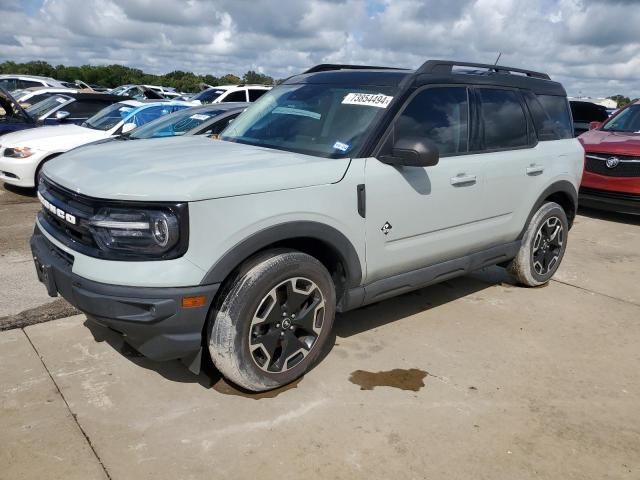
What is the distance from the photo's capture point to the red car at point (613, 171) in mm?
7891

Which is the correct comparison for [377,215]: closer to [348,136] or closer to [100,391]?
[348,136]

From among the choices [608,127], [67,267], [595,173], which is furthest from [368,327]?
[608,127]

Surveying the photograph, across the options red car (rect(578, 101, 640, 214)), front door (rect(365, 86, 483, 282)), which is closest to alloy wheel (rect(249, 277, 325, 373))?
front door (rect(365, 86, 483, 282))

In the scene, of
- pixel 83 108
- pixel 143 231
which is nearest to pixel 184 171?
pixel 143 231

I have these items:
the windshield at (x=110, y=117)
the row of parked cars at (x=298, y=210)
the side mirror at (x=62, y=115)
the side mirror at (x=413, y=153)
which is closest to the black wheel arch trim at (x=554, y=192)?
the row of parked cars at (x=298, y=210)

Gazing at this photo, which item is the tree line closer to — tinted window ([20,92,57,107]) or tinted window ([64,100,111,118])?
tinted window ([20,92,57,107])

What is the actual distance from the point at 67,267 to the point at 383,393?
6.20 ft

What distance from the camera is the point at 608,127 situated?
9266 mm

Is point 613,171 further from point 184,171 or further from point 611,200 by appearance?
point 184,171

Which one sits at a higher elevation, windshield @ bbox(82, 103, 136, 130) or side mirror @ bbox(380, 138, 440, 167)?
side mirror @ bbox(380, 138, 440, 167)

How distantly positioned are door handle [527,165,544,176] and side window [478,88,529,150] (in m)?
0.19

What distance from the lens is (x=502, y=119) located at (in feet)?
14.6

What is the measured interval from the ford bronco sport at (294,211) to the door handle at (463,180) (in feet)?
0.04

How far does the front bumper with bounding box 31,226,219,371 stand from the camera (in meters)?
2.68
